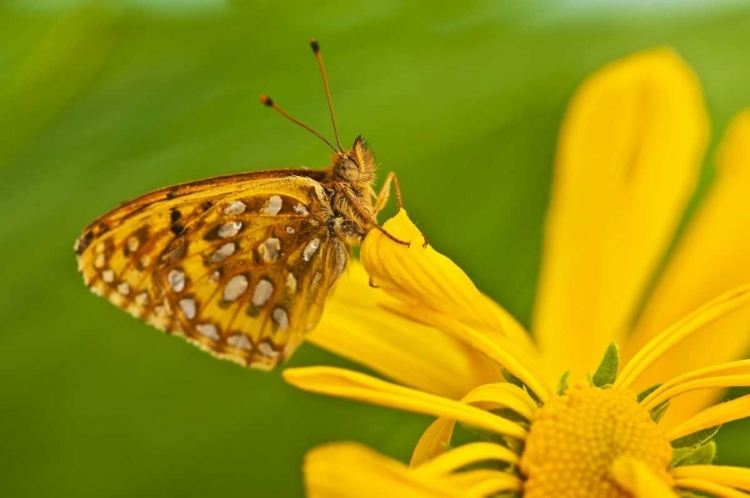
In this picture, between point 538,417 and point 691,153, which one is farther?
point 691,153

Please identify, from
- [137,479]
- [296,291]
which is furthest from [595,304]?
[137,479]

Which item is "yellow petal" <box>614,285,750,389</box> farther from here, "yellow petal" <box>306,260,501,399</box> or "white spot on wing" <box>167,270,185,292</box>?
"white spot on wing" <box>167,270,185,292</box>

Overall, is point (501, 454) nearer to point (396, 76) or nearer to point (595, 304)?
point (595, 304)

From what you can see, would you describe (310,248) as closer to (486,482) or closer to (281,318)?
(281,318)

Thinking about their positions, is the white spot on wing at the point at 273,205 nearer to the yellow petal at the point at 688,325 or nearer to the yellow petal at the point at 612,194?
the yellow petal at the point at 612,194

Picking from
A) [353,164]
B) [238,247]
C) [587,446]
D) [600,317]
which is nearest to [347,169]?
[353,164]

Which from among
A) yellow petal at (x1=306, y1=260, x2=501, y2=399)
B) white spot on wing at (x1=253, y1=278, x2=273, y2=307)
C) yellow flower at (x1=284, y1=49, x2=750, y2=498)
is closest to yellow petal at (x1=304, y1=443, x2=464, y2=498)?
yellow flower at (x1=284, y1=49, x2=750, y2=498)
